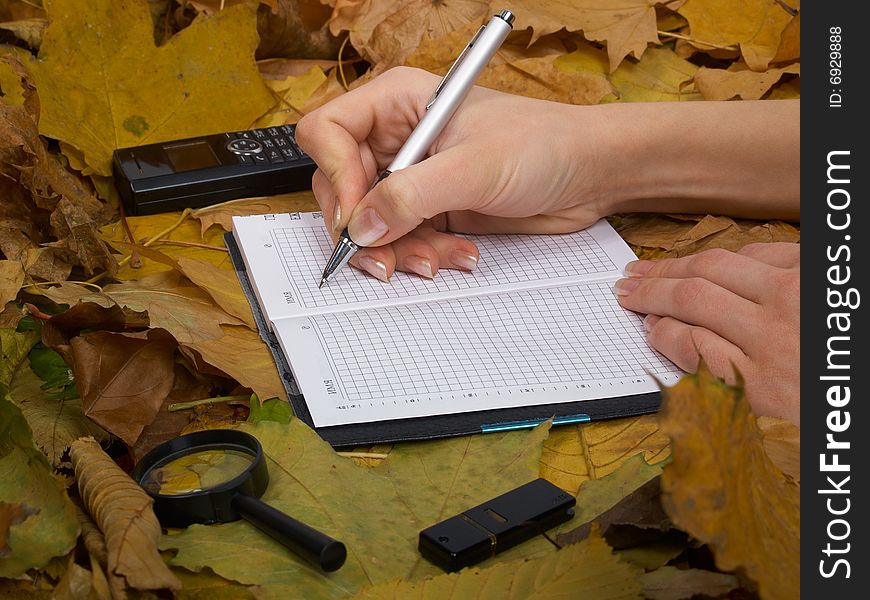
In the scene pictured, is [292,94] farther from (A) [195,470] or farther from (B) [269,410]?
(A) [195,470]

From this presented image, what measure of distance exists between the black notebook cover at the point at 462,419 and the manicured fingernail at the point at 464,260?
0.27 meters

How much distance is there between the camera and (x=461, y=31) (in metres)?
1.41

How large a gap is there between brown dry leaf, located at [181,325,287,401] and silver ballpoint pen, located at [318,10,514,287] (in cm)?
18

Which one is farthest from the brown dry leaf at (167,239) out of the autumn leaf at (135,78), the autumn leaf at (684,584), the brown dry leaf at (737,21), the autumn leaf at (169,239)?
the brown dry leaf at (737,21)

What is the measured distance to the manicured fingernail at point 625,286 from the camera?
106 centimetres

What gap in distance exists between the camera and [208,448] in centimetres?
77

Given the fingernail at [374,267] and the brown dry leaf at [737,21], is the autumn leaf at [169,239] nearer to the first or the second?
the fingernail at [374,267]

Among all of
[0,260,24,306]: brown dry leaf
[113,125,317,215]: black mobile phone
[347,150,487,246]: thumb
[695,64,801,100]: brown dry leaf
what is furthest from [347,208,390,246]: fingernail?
[695,64,801,100]: brown dry leaf

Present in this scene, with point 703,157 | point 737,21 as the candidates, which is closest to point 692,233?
point 703,157

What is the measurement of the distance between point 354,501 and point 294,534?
0.08 meters

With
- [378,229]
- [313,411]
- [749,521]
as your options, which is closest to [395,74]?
[378,229]

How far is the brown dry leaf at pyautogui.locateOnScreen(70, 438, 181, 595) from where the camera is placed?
2.02 ft
